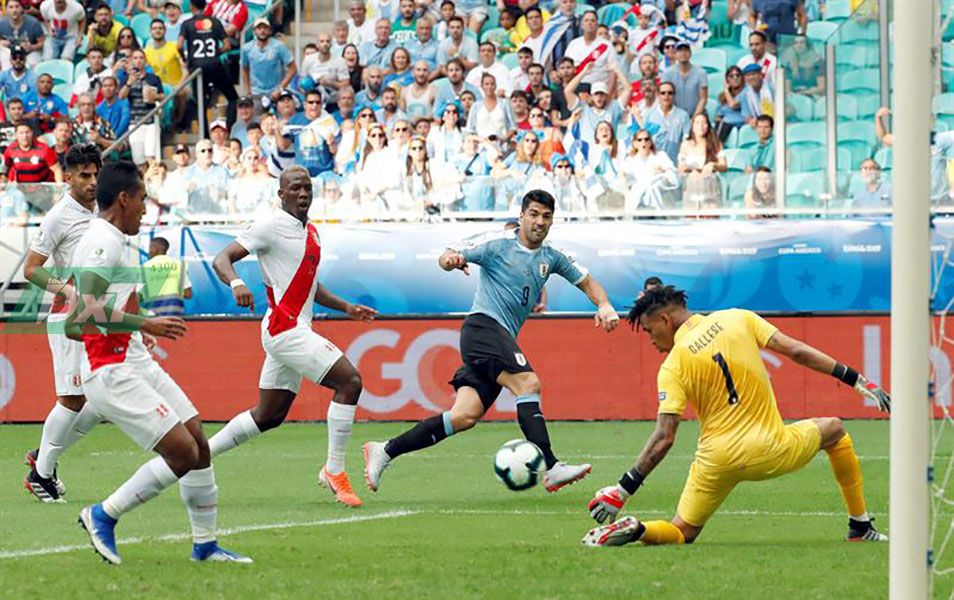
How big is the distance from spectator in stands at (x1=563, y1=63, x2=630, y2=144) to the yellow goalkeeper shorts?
40.6 feet

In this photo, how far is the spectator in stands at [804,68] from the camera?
65.3 feet

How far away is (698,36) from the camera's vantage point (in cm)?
2250

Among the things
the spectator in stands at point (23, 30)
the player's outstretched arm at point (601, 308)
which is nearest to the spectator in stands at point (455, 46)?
the spectator in stands at point (23, 30)

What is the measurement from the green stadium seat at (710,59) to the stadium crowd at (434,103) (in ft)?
0.18

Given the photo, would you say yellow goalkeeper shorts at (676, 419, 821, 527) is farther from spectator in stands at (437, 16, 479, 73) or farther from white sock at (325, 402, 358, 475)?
spectator in stands at (437, 16, 479, 73)

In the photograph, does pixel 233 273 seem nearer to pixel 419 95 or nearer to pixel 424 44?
pixel 419 95

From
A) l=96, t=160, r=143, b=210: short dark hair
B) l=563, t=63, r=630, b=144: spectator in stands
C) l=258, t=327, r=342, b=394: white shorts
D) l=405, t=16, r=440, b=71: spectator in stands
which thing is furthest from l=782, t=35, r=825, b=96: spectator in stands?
l=96, t=160, r=143, b=210: short dark hair

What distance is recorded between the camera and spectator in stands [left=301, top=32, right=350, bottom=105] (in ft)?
76.7

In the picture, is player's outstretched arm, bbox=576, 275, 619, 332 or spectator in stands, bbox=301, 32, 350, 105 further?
spectator in stands, bbox=301, 32, 350, 105

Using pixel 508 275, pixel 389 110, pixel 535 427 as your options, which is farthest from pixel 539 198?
pixel 389 110

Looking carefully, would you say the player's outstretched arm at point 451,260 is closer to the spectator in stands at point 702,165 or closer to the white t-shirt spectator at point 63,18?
the spectator in stands at point 702,165

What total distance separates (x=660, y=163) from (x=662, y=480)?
26.2 ft

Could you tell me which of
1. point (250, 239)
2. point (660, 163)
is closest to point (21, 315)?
point (660, 163)

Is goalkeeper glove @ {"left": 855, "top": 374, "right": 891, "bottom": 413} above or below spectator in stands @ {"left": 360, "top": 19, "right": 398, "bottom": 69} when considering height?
below
